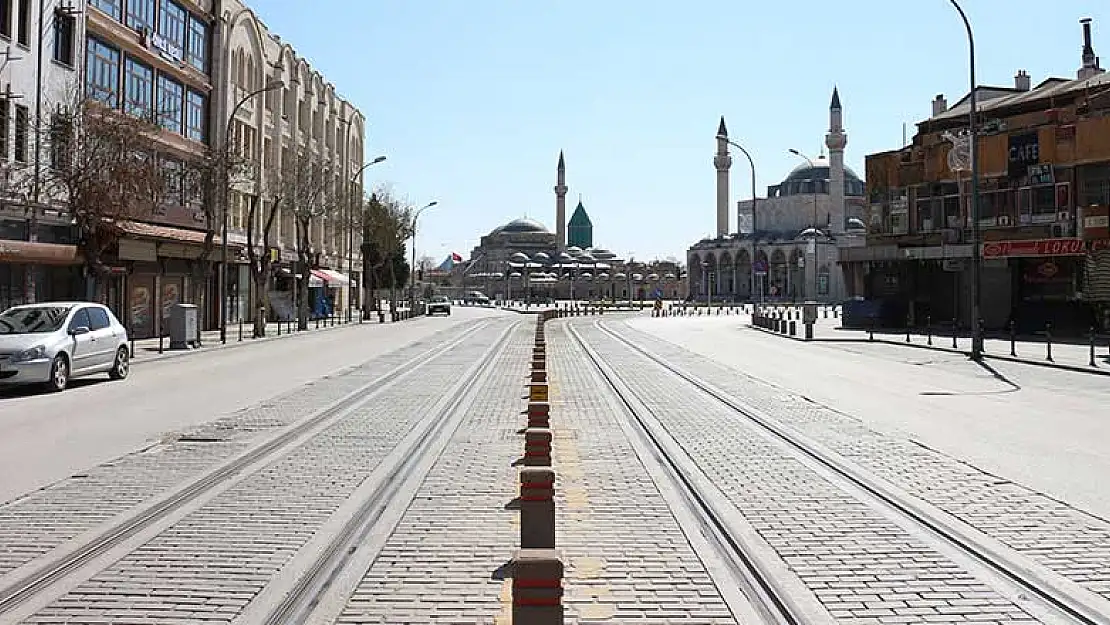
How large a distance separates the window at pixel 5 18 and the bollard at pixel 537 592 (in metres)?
29.7

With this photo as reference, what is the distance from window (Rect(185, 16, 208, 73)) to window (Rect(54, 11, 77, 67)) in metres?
11.0

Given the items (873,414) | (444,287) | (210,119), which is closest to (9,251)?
(210,119)

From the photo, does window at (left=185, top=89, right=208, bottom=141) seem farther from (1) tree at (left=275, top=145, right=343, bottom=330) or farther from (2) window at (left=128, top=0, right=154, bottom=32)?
(1) tree at (left=275, top=145, right=343, bottom=330)

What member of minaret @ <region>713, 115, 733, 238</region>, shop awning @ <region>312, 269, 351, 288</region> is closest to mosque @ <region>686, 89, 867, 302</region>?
minaret @ <region>713, 115, 733, 238</region>

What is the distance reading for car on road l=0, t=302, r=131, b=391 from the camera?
18.4 meters

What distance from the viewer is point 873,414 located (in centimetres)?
1614

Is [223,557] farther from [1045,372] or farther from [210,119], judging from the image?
[210,119]

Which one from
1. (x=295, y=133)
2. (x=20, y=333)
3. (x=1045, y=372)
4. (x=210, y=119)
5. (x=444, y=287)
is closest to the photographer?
(x=20, y=333)

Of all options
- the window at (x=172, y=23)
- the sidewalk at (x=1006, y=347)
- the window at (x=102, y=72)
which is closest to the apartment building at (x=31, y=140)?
the window at (x=102, y=72)

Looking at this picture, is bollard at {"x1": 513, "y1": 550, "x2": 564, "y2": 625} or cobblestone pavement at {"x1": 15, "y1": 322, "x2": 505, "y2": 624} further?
cobblestone pavement at {"x1": 15, "y1": 322, "x2": 505, "y2": 624}

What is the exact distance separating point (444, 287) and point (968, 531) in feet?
577

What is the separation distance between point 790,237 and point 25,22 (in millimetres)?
113715

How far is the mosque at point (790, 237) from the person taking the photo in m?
122

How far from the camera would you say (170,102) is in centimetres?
4169
